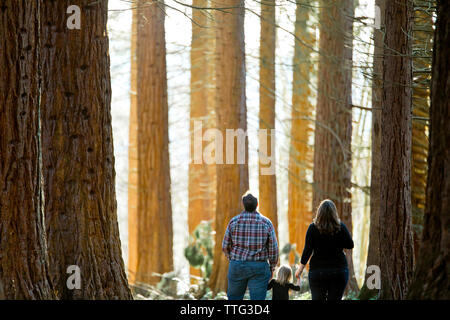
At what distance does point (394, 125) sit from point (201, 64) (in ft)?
37.2

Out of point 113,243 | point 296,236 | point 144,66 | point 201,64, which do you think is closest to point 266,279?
point 113,243

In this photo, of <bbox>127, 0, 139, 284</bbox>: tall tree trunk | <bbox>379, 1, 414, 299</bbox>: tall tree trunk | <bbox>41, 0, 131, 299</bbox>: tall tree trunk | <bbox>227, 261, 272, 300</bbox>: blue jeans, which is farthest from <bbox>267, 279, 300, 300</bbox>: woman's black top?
<bbox>127, 0, 139, 284</bbox>: tall tree trunk

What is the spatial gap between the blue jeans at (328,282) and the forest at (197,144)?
1.52m

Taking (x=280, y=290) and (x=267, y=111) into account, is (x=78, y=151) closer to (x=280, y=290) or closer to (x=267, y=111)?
(x=280, y=290)

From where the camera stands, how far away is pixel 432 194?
5688mm

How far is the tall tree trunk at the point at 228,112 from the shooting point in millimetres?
14445

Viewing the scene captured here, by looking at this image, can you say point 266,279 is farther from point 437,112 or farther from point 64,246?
point 437,112

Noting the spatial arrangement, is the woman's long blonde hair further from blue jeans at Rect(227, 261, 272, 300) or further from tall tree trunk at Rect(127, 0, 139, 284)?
tall tree trunk at Rect(127, 0, 139, 284)

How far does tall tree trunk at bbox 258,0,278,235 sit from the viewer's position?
1762cm

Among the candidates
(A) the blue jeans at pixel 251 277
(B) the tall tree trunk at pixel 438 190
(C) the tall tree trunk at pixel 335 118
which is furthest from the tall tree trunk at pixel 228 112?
(B) the tall tree trunk at pixel 438 190

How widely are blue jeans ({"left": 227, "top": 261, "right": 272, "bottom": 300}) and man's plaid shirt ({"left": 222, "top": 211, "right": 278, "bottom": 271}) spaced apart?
0.24 feet

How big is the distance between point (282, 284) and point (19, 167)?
346cm

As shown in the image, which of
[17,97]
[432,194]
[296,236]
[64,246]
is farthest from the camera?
[296,236]

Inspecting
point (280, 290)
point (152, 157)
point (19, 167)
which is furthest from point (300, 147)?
point (19, 167)
